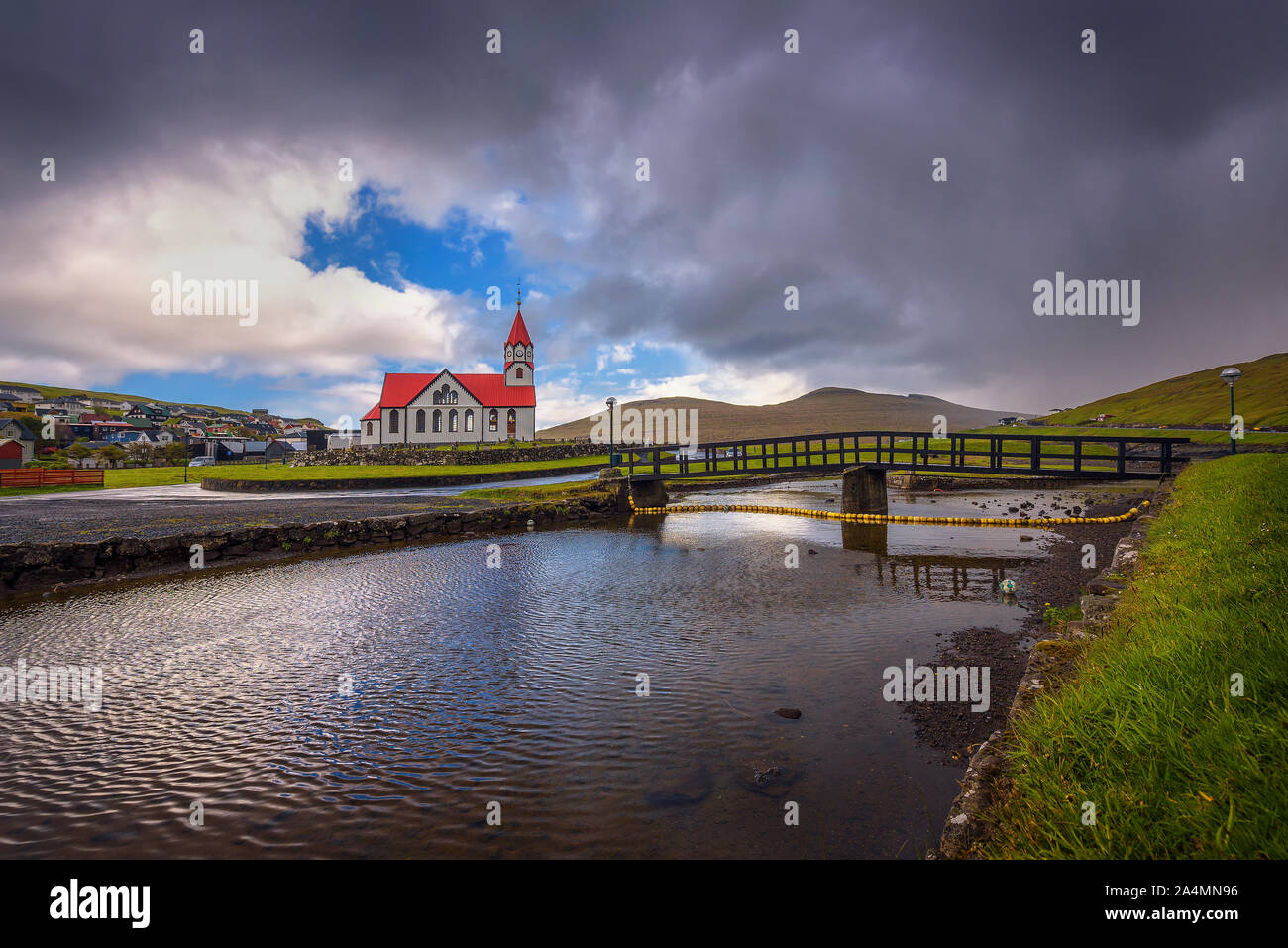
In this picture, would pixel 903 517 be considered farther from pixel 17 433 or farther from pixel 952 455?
pixel 17 433

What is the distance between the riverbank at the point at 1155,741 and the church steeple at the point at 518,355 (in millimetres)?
94438

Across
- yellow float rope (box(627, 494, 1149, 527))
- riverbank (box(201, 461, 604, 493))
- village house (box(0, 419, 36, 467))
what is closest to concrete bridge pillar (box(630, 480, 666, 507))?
yellow float rope (box(627, 494, 1149, 527))

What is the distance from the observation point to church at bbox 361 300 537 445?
85125 millimetres

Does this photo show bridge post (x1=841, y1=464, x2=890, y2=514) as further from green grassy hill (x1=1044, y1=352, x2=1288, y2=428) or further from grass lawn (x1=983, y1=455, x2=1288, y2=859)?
green grassy hill (x1=1044, y1=352, x2=1288, y2=428)

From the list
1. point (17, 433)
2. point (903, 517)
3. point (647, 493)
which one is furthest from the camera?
point (17, 433)

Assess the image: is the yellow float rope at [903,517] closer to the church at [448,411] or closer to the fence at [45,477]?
the fence at [45,477]

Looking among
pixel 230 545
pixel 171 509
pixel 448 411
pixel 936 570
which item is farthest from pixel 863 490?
pixel 448 411

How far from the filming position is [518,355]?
316 ft

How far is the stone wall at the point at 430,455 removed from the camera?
60.4m

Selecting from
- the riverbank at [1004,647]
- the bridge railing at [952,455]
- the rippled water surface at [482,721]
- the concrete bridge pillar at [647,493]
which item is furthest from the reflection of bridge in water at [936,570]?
the concrete bridge pillar at [647,493]

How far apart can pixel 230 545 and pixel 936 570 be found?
67.0 feet
